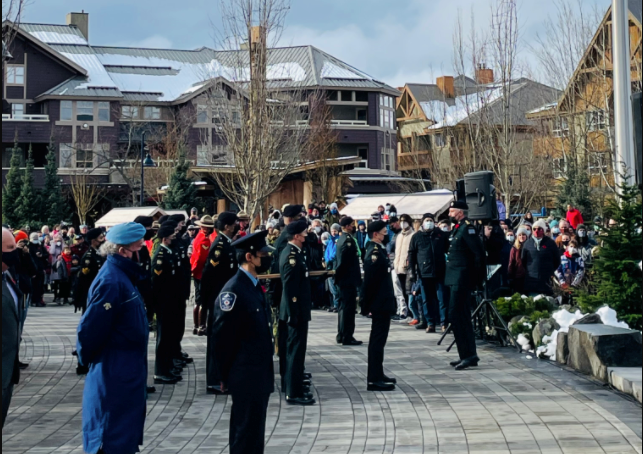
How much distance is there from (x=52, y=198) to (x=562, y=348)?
4495 centimetres

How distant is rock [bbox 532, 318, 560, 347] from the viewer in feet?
45.0

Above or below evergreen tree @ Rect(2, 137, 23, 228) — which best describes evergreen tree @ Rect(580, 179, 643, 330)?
below

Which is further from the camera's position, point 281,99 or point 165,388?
point 281,99

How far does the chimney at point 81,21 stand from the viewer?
71.2 meters

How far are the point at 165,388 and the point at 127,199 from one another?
4848 centimetres

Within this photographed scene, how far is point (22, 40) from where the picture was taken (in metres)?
61.9

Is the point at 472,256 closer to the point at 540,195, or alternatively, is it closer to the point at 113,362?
the point at 113,362

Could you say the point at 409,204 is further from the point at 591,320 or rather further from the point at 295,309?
the point at 295,309

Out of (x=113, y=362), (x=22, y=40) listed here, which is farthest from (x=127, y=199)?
(x=113, y=362)

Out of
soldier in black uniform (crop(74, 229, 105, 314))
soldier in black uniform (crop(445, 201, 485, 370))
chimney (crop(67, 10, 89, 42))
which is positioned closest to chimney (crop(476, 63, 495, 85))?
soldier in black uniform (crop(445, 201, 485, 370))

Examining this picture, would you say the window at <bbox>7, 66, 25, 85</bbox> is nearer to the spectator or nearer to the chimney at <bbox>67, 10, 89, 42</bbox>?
the chimney at <bbox>67, 10, 89, 42</bbox>

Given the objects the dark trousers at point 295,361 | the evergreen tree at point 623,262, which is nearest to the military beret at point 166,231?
the dark trousers at point 295,361

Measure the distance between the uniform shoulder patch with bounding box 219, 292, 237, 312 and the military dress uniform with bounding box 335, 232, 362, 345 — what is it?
27.0ft

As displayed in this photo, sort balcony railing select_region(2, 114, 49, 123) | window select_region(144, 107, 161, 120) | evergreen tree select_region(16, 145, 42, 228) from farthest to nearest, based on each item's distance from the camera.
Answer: window select_region(144, 107, 161, 120), balcony railing select_region(2, 114, 49, 123), evergreen tree select_region(16, 145, 42, 228)
